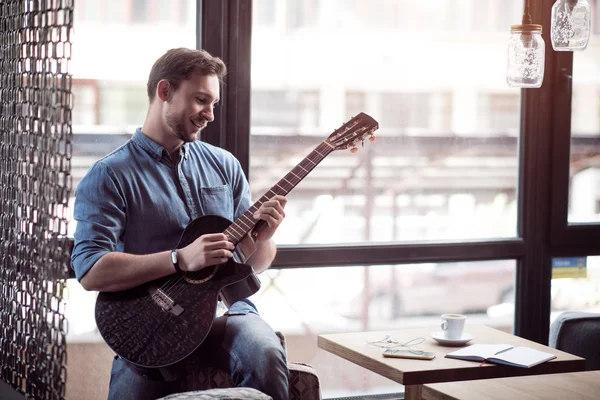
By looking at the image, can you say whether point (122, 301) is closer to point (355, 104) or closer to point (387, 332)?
point (387, 332)

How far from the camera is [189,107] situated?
2557mm

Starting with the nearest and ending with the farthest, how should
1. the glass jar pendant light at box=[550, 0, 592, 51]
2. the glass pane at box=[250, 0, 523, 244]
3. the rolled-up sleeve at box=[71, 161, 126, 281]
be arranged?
the glass jar pendant light at box=[550, 0, 592, 51] < the rolled-up sleeve at box=[71, 161, 126, 281] < the glass pane at box=[250, 0, 523, 244]

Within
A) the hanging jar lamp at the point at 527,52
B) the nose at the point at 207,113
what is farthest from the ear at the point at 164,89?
the hanging jar lamp at the point at 527,52

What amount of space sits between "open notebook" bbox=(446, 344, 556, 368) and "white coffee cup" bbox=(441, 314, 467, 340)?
0.08 meters

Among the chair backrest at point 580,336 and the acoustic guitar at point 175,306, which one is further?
the chair backrest at point 580,336

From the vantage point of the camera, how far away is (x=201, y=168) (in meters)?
2.64

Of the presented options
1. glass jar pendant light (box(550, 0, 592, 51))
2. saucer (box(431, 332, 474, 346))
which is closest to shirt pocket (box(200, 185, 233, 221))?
saucer (box(431, 332, 474, 346))

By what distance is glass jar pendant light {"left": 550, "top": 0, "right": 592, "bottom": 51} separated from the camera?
2254 millimetres

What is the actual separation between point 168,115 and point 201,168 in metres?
0.19

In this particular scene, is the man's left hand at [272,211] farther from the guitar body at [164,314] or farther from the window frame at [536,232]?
the window frame at [536,232]

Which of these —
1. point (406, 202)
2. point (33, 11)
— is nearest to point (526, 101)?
point (406, 202)

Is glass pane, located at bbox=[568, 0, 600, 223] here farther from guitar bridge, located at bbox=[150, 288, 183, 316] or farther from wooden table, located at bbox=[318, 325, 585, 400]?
guitar bridge, located at bbox=[150, 288, 183, 316]

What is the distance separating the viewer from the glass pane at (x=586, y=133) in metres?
3.46

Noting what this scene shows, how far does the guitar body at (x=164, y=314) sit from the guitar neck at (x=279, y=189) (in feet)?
0.29
